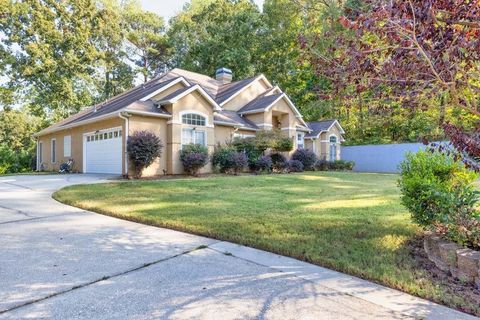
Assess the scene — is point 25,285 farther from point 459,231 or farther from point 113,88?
point 113,88

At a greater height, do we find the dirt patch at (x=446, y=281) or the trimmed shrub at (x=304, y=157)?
the trimmed shrub at (x=304, y=157)

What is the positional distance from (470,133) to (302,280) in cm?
239

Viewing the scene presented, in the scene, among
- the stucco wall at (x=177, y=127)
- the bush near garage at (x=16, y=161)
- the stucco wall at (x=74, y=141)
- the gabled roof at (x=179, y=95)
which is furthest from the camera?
the bush near garage at (x=16, y=161)

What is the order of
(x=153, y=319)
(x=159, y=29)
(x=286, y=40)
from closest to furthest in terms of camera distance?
(x=153, y=319), (x=286, y=40), (x=159, y=29)

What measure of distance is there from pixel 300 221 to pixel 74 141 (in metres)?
17.5

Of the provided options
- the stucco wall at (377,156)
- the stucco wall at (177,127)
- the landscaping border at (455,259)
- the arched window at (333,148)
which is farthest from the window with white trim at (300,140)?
the landscaping border at (455,259)

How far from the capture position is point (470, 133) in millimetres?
3496

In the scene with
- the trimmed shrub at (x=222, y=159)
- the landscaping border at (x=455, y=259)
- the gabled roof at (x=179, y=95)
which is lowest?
the landscaping border at (x=455, y=259)

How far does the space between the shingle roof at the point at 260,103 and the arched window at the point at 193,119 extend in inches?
214

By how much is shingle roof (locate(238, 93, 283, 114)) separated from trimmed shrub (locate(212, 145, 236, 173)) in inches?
197

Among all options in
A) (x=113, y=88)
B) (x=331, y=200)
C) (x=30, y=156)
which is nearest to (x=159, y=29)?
(x=113, y=88)

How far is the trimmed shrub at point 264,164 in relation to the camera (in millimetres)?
19172

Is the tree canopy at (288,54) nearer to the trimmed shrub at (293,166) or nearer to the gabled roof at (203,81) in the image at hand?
the trimmed shrub at (293,166)

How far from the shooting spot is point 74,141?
19766mm
